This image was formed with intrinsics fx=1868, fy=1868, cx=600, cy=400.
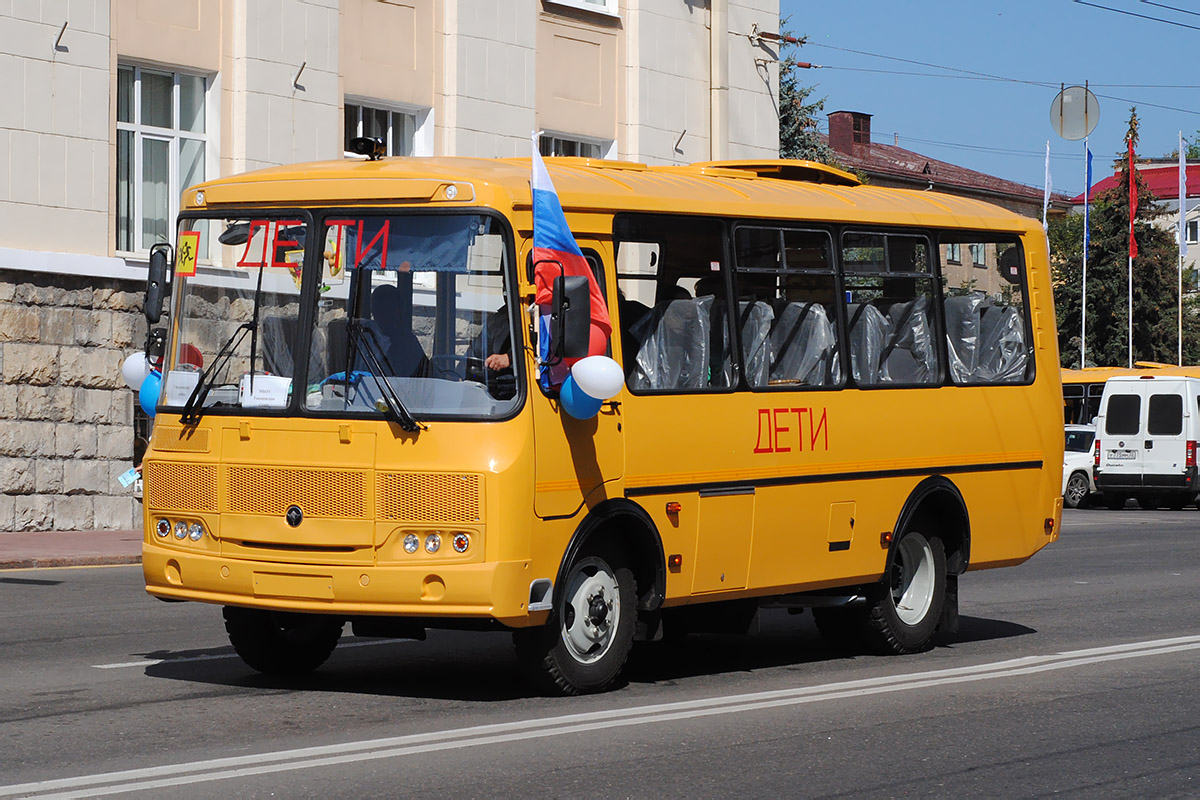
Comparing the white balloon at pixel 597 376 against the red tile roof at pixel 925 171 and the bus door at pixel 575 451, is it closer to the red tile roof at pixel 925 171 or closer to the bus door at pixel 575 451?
the bus door at pixel 575 451

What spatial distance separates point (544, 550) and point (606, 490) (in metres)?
0.59

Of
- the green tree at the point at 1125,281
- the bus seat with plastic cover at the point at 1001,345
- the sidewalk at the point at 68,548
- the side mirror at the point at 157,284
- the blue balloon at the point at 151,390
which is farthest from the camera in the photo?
the green tree at the point at 1125,281

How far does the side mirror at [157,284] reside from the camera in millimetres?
9914

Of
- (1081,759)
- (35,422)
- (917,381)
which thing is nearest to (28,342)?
(35,422)

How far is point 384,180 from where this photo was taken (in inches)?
367

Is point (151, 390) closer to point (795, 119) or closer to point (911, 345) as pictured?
point (911, 345)

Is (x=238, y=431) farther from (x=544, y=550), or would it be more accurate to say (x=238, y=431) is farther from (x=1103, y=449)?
(x=1103, y=449)

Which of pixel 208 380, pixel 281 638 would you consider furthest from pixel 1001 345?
pixel 208 380

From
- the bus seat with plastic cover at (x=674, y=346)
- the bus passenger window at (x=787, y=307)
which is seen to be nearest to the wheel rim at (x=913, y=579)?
the bus passenger window at (x=787, y=307)

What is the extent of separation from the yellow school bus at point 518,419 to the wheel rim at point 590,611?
20 millimetres

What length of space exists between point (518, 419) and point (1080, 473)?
28.4 metres

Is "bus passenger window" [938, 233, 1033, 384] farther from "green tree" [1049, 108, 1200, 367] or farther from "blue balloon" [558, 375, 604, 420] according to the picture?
"green tree" [1049, 108, 1200, 367]

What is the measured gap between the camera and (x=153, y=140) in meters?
23.0

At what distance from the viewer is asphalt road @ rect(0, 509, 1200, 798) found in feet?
23.8
